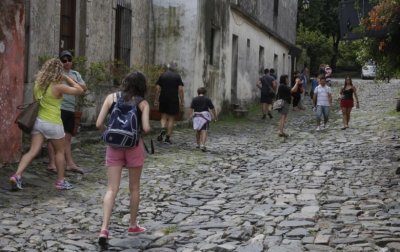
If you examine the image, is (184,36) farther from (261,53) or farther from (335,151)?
(261,53)

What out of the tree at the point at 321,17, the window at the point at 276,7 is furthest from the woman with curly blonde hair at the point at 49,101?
the tree at the point at 321,17

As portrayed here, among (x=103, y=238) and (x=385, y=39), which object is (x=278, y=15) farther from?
(x=103, y=238)

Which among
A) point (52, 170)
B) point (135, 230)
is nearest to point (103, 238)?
point (135, 230)

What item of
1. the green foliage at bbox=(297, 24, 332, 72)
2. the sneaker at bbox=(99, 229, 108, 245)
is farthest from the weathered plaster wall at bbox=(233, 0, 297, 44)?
the sneaker at bbox=(99, 229, 108, 245)

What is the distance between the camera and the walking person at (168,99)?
12.6 m

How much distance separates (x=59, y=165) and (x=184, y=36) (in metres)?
9.74

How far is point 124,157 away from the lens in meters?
5.79

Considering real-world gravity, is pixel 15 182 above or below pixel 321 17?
below

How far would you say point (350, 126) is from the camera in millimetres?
17359

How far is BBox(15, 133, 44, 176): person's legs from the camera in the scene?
730cm

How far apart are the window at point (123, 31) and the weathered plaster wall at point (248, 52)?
5747 millimetres

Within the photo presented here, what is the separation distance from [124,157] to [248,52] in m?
18.5

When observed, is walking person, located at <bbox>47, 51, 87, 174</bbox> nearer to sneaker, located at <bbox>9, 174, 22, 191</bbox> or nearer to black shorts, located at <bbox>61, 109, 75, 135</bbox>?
black shorts, located at <bbox>61, 109, 75, 135</bbox>

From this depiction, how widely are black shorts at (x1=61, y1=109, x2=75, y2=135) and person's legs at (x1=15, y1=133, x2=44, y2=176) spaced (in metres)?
1.01
